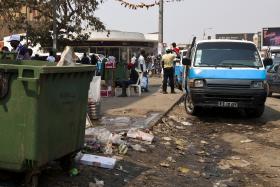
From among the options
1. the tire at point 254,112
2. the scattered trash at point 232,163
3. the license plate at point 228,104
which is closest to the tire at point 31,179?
the scattered trash at point 232,163

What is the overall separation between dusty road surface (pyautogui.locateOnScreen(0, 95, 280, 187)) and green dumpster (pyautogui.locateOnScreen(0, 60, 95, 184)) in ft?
2.06

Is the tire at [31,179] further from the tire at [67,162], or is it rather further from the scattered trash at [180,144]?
the scattered trash at [180,144]

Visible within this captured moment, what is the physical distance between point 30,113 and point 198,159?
161 inches

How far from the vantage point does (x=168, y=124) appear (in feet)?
40.9

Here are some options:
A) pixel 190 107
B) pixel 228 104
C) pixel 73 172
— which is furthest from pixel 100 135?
pixel 190 107

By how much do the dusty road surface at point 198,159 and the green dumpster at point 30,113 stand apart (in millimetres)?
628

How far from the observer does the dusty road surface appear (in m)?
7.10

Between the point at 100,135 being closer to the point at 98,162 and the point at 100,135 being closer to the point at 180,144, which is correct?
the point at 98,162

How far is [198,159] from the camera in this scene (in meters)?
9.05

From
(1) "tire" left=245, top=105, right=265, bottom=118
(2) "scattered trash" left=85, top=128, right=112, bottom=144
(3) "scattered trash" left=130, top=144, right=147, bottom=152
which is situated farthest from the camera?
(1) "tire" left=245, top=105, right=265, bottom=118

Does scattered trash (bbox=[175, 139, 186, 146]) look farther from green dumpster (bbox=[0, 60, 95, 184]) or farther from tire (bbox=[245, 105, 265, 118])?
green dumpster (bbox=[0, 60, 95, 184])

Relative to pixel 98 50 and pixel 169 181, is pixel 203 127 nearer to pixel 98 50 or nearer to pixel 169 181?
pixel 169 181

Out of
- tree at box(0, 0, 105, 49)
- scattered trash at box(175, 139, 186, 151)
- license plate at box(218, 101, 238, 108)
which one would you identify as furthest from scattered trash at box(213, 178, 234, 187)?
tree at box(0, 0, 105, 49)

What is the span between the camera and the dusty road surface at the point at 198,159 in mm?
7098
